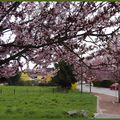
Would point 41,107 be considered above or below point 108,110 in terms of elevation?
above

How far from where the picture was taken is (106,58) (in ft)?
22.9

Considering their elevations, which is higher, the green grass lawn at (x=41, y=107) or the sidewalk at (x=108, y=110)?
the green grass lawn at (x=41, y=107)

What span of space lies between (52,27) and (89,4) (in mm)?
739

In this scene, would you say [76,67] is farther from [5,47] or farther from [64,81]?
[64,81]

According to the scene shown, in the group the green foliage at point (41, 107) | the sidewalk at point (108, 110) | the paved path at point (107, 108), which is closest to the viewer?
the green foliage at point (41, 107)

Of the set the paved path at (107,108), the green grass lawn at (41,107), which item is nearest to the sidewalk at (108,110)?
the paved path at (107,108)

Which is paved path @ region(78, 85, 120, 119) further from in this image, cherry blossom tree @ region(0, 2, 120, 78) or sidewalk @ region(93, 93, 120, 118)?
cherry blossom tree @ region(0, 2, 120, 78)

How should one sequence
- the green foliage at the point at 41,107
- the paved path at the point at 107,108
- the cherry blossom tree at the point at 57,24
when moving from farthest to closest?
1. the paved path at the point at 107,108
2. the green foliage at the point at 41,107
3. the cherry blossom tree at the point at 57,24

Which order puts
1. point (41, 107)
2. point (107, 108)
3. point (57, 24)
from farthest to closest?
1. point (107, 108)
2. point (41, 107)
3. point (57, 24)

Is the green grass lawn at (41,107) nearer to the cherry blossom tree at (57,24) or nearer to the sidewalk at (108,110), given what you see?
the sidewalk at (108,110)

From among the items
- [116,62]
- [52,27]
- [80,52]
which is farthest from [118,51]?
[52,27]

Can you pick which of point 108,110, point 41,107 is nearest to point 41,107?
point 41,107

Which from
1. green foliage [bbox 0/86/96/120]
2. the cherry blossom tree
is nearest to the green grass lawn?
green foliage [bbox 0/86/96/120]

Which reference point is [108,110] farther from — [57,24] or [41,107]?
→ [57,24]
